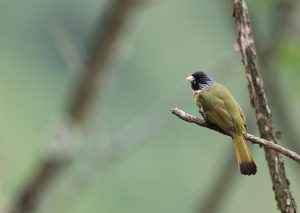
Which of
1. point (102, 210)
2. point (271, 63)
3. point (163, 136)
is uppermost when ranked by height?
point (271, 63)

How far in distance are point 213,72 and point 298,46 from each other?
1195 millimetres

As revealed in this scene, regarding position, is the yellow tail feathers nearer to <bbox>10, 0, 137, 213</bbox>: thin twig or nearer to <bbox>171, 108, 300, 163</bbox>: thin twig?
<bbox>171, 108, 300, 163</bbox>: thin twig

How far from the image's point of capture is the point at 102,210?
17.8 metres

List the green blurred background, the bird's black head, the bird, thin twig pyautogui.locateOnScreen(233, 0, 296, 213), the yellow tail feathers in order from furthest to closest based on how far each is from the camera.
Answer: the green blurred background < the bird's black head < the bird < the yellow tail feathers < thin twig pyautogui.locateOnScreen(233, 0, 296, 213)

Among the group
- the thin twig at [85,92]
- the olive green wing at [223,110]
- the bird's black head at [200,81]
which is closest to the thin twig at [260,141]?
the olive green wing at [223,110]

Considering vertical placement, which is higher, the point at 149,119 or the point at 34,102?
the point at 149,119

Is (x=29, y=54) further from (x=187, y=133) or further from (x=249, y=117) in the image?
(x=249, y=117)

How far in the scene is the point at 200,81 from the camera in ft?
11.6

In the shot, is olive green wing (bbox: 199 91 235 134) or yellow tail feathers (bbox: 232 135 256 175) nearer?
yellow tail feathers (bbox: 232 135 256 175)

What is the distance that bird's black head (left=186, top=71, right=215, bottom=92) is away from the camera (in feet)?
11.3

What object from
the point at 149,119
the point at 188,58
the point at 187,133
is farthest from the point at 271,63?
the point at 187,133

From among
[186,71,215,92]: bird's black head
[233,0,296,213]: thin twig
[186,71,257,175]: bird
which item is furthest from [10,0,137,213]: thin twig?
[233,0,296,213]: thin twig

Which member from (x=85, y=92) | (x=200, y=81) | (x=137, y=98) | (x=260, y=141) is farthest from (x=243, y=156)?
(x=137, y=98)

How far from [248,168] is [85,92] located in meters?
4.20
